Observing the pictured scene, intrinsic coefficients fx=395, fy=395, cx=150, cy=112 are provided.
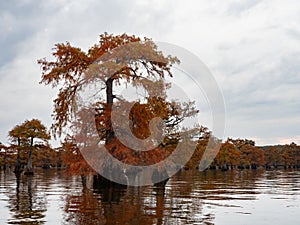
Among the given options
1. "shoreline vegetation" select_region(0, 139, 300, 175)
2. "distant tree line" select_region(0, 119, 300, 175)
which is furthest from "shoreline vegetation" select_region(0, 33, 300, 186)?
"shoreline vegetation" select_region(0, 139, 300, 175)

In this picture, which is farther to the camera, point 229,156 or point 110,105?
point 229,156

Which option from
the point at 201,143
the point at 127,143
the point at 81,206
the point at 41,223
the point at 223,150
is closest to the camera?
the point at 41,223

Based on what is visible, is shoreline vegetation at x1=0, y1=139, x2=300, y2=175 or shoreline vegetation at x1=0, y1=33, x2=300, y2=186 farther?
shoreline vegetation at x1=0, y1=139, x2=300, y2=175

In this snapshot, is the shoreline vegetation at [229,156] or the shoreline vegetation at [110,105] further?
the shoreline vegetation at [229,156]

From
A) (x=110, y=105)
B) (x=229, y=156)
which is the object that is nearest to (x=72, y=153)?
(x=110, y=105)

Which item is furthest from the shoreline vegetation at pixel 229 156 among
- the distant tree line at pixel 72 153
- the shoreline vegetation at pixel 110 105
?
the shoreline vegetation at pixel 110 105

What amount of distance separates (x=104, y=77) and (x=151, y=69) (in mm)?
3129

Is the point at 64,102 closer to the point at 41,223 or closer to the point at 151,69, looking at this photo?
the point at 151,69

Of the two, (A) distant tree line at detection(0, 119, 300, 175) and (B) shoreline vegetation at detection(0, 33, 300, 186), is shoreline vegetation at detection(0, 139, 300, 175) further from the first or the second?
(B) shoreline vegetation at detection(0, 33, 300, 186)

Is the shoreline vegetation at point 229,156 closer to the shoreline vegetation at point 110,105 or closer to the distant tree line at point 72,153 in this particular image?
the distant tree line at point 72,153

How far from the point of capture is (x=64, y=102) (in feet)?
81.2

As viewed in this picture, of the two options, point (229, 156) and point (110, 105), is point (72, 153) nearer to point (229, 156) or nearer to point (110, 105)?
point (110, 105)

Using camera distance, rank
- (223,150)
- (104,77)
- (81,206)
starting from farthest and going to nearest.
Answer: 1. (223,150)
2. (104,77)
3. (81,206)

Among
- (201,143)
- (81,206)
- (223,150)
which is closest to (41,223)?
(81,206)
